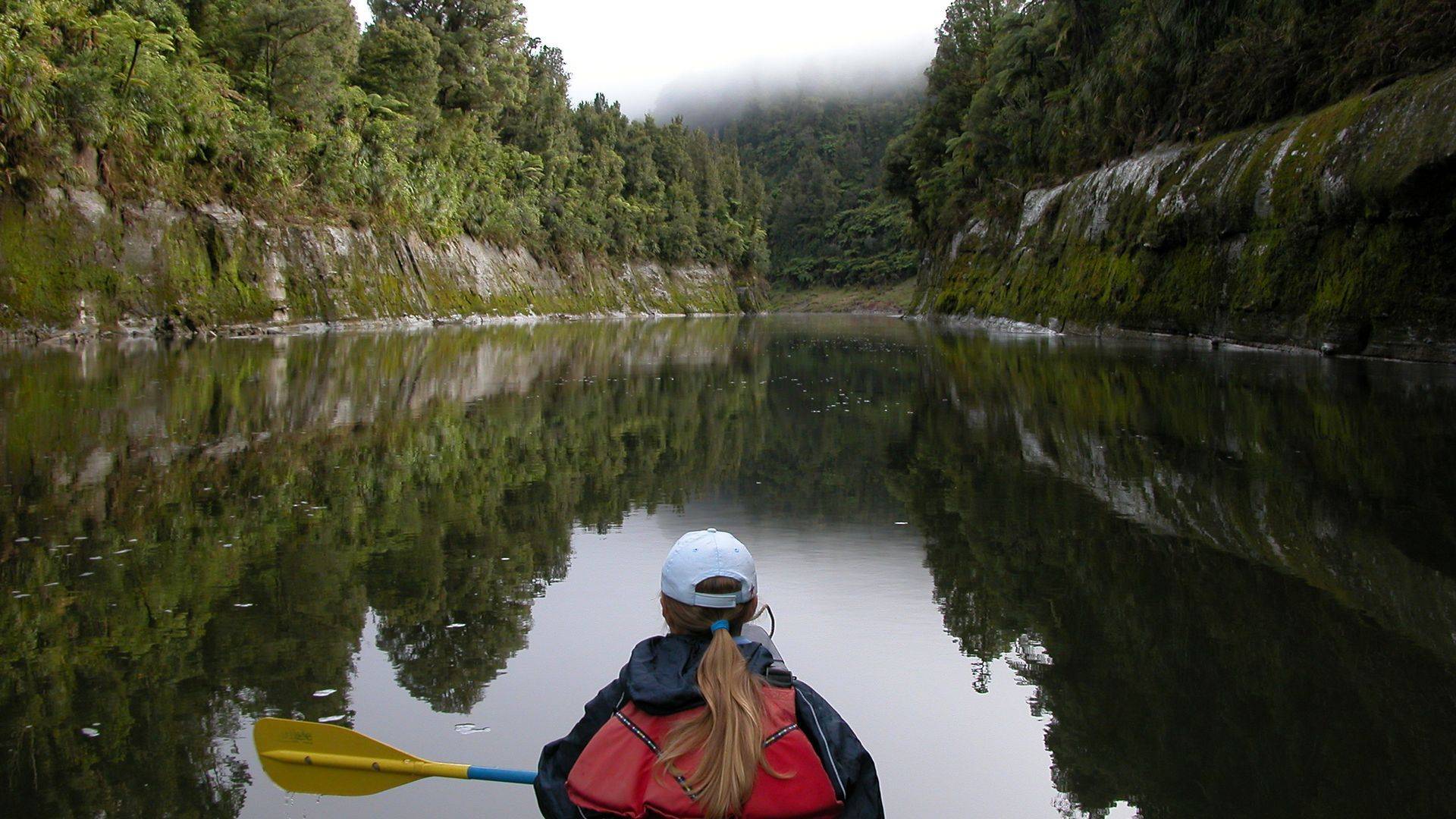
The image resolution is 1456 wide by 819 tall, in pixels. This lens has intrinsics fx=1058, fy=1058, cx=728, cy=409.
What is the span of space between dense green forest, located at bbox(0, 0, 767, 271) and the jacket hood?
84.6ft

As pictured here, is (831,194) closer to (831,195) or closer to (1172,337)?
(831,195)

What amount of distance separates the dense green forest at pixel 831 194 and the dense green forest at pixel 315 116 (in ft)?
86.4

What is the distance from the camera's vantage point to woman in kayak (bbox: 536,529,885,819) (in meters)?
2.32

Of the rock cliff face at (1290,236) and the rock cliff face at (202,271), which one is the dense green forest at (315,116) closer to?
the rock cliff face at (202,271)

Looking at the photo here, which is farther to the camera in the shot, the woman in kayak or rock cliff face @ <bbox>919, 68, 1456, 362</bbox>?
rock cliff face @ <bbox>919, 68, 1456, 362</bbox>

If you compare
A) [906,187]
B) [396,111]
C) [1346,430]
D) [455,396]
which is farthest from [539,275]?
[1346,430]

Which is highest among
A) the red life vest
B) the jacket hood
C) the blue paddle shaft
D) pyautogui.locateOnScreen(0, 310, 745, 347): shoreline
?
the jacket hood

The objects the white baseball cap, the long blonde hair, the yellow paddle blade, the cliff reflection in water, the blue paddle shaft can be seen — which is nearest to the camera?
the long blonde hair

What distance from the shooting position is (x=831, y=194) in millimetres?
131750

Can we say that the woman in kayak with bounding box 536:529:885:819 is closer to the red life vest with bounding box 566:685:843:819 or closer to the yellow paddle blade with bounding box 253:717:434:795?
the red life vest with bounding box 566:685:843:819

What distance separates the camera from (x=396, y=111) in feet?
151

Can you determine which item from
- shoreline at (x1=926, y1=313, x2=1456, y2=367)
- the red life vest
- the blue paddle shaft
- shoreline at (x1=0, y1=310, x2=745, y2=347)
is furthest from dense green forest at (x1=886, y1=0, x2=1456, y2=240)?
shoreline at (x1=0, y1=310, x2=745, y2=347)

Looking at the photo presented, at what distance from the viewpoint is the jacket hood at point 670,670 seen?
2.39 m

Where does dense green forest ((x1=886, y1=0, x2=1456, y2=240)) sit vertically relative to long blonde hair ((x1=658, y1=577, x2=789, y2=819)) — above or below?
above
